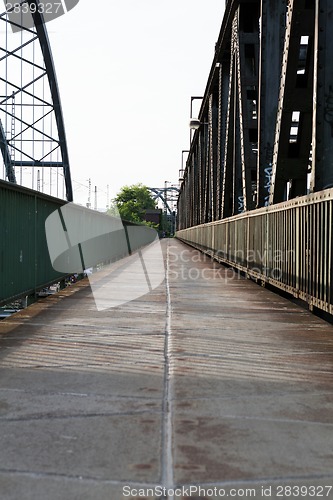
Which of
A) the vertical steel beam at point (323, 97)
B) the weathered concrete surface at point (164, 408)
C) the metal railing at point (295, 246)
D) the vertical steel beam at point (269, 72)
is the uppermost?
the vertical steel beam at point (269, 72)

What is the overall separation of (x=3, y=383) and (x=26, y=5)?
130 ft

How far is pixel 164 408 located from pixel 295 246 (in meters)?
4.74

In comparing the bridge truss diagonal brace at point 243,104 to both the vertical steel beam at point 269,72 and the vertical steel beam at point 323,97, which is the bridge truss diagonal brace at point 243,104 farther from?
the vertical steel beam at point 323,97

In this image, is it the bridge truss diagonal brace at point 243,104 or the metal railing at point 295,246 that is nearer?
the metal railing at point 295,246

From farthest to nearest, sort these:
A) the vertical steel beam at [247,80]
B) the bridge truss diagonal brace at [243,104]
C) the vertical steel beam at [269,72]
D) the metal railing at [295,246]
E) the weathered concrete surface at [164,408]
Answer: the bridge truss diagonal brace at [243,104] → the vertical steel beam at [247,80] → the vertical steel beam at [269,72] → the metal railing at [295,246] → the weathered concrete surface at [164,408]

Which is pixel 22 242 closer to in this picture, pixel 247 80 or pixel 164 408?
pixel 164 408

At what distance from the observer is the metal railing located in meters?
6.05

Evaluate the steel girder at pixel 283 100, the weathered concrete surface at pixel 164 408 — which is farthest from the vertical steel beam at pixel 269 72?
the weathered concrete surface at pixel 164 408

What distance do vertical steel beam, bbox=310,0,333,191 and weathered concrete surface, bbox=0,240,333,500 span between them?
5.77 feet

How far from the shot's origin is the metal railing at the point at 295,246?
6.05 m

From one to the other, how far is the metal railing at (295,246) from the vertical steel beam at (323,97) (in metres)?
0.34

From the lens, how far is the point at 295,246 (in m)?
7.71

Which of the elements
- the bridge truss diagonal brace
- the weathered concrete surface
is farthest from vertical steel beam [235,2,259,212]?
the weathered concrete surface

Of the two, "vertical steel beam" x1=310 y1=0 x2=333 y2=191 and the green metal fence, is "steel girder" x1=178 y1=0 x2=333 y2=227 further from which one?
the green metal fence
